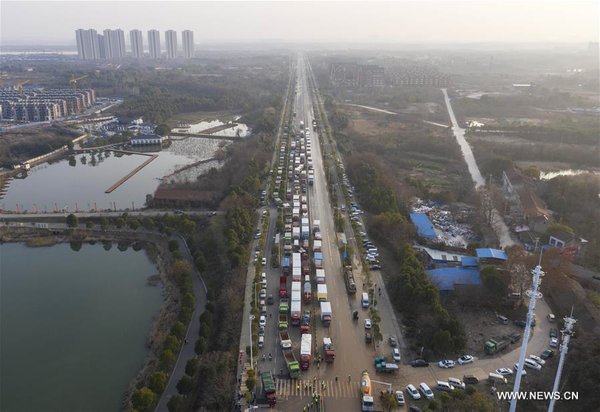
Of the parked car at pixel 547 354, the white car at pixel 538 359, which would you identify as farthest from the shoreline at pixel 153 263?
Answer: the parked car at pixel 547 354

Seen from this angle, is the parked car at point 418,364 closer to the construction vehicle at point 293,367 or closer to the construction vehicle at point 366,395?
the construction vehicle at point 366,395

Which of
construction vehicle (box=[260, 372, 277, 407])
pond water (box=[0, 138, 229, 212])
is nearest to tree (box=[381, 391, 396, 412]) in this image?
construction vehicle (box=[260, 372, 277, 407])

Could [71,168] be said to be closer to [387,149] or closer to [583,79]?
[387,149]

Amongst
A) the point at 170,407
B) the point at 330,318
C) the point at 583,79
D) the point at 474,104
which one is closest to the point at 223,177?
the point at 330,318

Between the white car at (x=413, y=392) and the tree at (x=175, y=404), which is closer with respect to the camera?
the tree at (x=175, y=404)

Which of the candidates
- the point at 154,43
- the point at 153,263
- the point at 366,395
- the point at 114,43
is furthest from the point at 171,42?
the point at 366,395

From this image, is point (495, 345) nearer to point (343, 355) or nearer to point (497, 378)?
point (497, 378)

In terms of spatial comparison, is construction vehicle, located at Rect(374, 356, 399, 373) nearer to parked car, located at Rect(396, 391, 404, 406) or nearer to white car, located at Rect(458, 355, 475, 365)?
parked car, located at Rect(396, 391, 404, 406)
